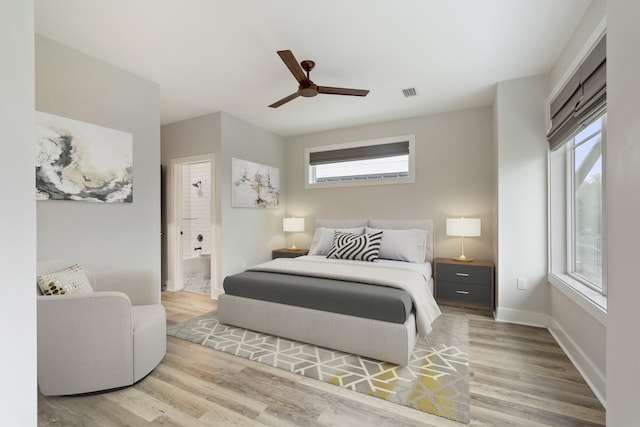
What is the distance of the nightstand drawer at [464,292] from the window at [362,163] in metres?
1.60

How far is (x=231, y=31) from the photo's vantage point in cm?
226

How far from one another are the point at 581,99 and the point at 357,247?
8.18 ft

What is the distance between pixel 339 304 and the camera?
2.42 m

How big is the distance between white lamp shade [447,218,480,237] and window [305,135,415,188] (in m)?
0.97

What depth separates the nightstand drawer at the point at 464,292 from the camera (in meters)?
3.38

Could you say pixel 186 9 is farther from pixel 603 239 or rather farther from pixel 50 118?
Result: pixel 603 239

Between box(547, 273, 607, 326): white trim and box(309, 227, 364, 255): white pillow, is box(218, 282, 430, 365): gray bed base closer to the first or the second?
box(547, 273, 607, 326): white trim

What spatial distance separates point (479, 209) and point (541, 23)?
2274 millimetres

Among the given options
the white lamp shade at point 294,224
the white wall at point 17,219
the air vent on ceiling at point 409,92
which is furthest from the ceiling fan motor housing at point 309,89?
the white lamp shade at point 294,224

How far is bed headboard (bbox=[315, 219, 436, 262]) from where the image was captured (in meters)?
4.05

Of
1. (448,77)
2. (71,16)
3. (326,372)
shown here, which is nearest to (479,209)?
(448,77)

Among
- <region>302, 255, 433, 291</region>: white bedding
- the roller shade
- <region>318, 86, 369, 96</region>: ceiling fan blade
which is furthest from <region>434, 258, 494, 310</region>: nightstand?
<region>318, 86, 369, 96</region>: ceiling fan blade

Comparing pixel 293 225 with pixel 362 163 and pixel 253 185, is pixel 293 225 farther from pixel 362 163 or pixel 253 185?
pixel 362 163

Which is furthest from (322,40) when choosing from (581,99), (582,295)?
(582,295)
